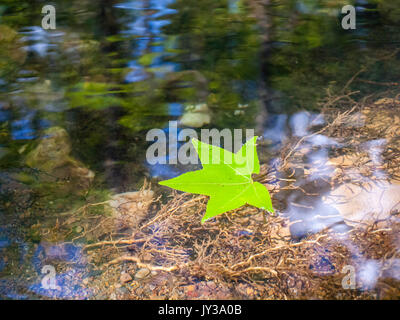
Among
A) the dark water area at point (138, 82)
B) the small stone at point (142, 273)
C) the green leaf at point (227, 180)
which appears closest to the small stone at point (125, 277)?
the small stone at point (142, 273)

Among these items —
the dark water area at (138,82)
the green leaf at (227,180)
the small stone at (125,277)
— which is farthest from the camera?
the dark water area at (138,82)

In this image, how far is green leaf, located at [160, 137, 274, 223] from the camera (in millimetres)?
1272

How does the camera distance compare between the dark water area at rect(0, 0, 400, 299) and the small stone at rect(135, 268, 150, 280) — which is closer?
the small stone at rect(135, 268, 150, 280)

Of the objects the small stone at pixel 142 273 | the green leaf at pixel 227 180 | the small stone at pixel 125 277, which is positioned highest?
the green leaf at pixel 227 180

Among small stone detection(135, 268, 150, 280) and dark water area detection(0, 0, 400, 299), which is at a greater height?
dark water area detection(0, 0, 400, 299)

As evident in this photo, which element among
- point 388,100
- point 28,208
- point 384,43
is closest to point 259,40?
point 384,43

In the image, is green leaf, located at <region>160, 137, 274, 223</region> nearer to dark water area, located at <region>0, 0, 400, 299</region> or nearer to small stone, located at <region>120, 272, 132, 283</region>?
dark water area, located at <region>0, 0, 400, 299</region>

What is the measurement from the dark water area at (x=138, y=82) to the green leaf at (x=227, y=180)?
336mm

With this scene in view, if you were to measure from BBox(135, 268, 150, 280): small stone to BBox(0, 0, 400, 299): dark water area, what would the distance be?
0.25 m

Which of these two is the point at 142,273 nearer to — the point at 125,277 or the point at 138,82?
the point at 125,277

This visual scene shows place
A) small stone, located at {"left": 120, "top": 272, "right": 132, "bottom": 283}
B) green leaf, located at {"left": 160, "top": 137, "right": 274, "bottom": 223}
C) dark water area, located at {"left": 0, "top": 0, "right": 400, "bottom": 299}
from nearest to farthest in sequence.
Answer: green leaf, located at {"left": 160, "top": 137, "right": 274, "bottom": 223}, small stone, located at {"left": 120, "top": 272, "right": 132, "bottom": 283}, dark water area, located at {"left": 0, "top": 0, "right": 400, "bottom": 299}

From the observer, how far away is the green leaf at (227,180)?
Answer: 1.27 meters

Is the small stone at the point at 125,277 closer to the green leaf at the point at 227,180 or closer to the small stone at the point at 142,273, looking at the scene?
the small stone at the point at 142,273

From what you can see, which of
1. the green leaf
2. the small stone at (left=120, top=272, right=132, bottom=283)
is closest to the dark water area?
the small stone at (left=120, top=272, right=132, bottom=283)
